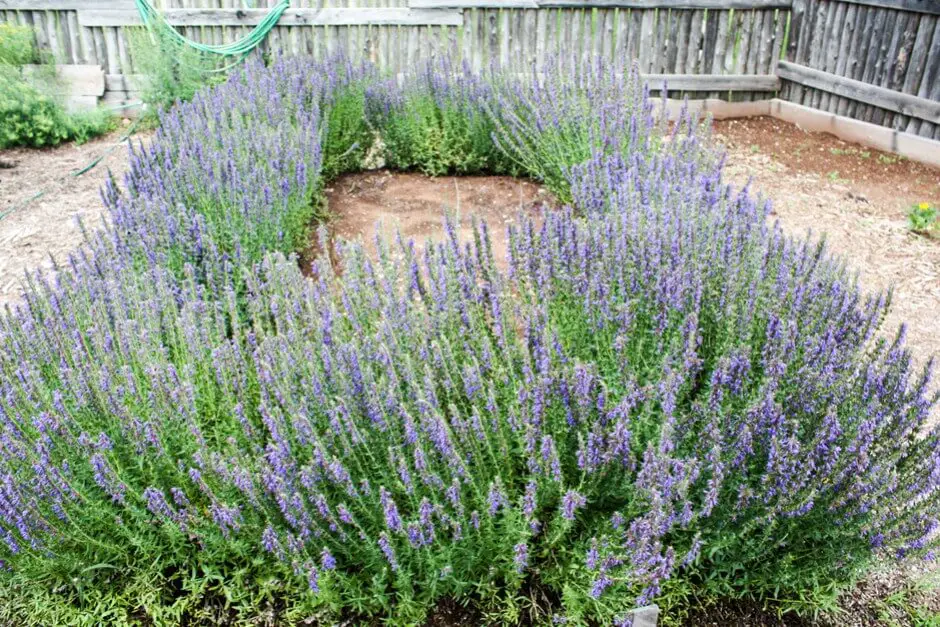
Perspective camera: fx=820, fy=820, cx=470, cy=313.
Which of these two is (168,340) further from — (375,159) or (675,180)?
(375,159)

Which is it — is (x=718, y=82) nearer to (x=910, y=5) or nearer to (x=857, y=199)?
(x=910, y=5)

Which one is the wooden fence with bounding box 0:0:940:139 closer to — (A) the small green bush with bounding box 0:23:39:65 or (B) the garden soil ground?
(A) the small green bush with bounding box 0:23:39:65

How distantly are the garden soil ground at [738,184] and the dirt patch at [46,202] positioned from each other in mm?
12

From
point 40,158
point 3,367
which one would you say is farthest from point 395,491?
point 40,158

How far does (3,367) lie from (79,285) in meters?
0.64

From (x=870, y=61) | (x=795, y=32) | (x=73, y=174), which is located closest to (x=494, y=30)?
(x=795, y=32)

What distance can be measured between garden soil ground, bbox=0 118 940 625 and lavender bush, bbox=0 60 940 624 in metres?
1.53

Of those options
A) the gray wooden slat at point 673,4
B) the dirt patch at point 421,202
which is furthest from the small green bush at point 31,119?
the gray wooden slat at point 673,4

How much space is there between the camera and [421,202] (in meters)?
6.05

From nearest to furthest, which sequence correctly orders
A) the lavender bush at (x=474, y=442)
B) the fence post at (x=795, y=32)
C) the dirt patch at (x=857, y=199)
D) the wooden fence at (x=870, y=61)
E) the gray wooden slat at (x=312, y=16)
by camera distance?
the lavender bush at (x=474, y=442) < the dirt patch at (x=857, y=199) < the wooden fence at (x=870, y=61) < the fence post at (x=795, y=32) < the gray wooden slat at (x=312, y=16)

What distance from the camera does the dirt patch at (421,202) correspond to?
5.59m

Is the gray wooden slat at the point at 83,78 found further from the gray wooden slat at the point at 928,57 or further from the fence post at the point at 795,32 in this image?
the gray wooden slat at the point at 928,57

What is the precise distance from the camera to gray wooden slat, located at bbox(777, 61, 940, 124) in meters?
7.09

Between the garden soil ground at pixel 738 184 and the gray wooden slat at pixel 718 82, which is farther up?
the gray wooden slat at pixel 718 82
